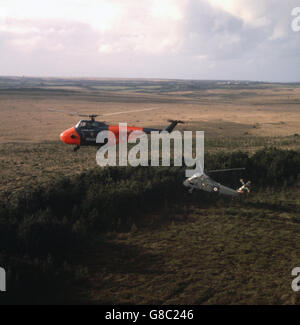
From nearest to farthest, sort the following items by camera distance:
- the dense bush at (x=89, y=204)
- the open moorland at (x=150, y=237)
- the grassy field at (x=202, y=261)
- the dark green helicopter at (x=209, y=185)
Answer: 1. the grassy field at (x=202, y=261)
2. the open moorland at (x=150, y=237)
3. the dense bush at (x=89, y=204)
4. the dark green helicopter at (x=209, y=185)

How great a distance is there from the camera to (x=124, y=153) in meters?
33.4

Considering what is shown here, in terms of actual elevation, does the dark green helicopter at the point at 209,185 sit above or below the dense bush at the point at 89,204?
above

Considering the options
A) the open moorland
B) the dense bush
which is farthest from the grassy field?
the dense bush

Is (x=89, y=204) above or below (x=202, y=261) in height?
above

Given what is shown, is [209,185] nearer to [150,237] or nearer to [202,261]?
[150,237]

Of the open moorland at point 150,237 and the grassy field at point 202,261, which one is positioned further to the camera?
the open moorland at point 150,237

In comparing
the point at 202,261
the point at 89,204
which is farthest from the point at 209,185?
the point at 89,204

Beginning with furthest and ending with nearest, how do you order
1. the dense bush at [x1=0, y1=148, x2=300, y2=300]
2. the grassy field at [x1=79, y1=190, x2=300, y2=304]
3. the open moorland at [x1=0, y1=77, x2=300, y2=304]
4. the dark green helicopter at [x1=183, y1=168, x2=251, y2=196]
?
the dark green helicopter at [x1=183, y1=168, x2=251, y2=196] → the dense bush at [x1=0, y1=148, x2=300, y2=300] → the open moorland at [x1=0, y1=77, x2=300, y2=304] → the grassy field at [x1=79, y1=190, x2=300, y2=304]

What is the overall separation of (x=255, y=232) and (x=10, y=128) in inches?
1863

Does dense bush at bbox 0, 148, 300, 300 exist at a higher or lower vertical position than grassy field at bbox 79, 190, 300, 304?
higher

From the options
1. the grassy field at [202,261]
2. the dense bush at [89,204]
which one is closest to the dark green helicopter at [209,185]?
the grassy field at [202,261]

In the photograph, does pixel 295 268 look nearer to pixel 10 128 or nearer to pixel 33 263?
pixel 33 263

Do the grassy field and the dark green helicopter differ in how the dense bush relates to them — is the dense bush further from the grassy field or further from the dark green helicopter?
the dark green helicopter

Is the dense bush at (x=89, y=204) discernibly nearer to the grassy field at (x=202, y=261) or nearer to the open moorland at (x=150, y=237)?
the open moorland at (x=150, y=237)
